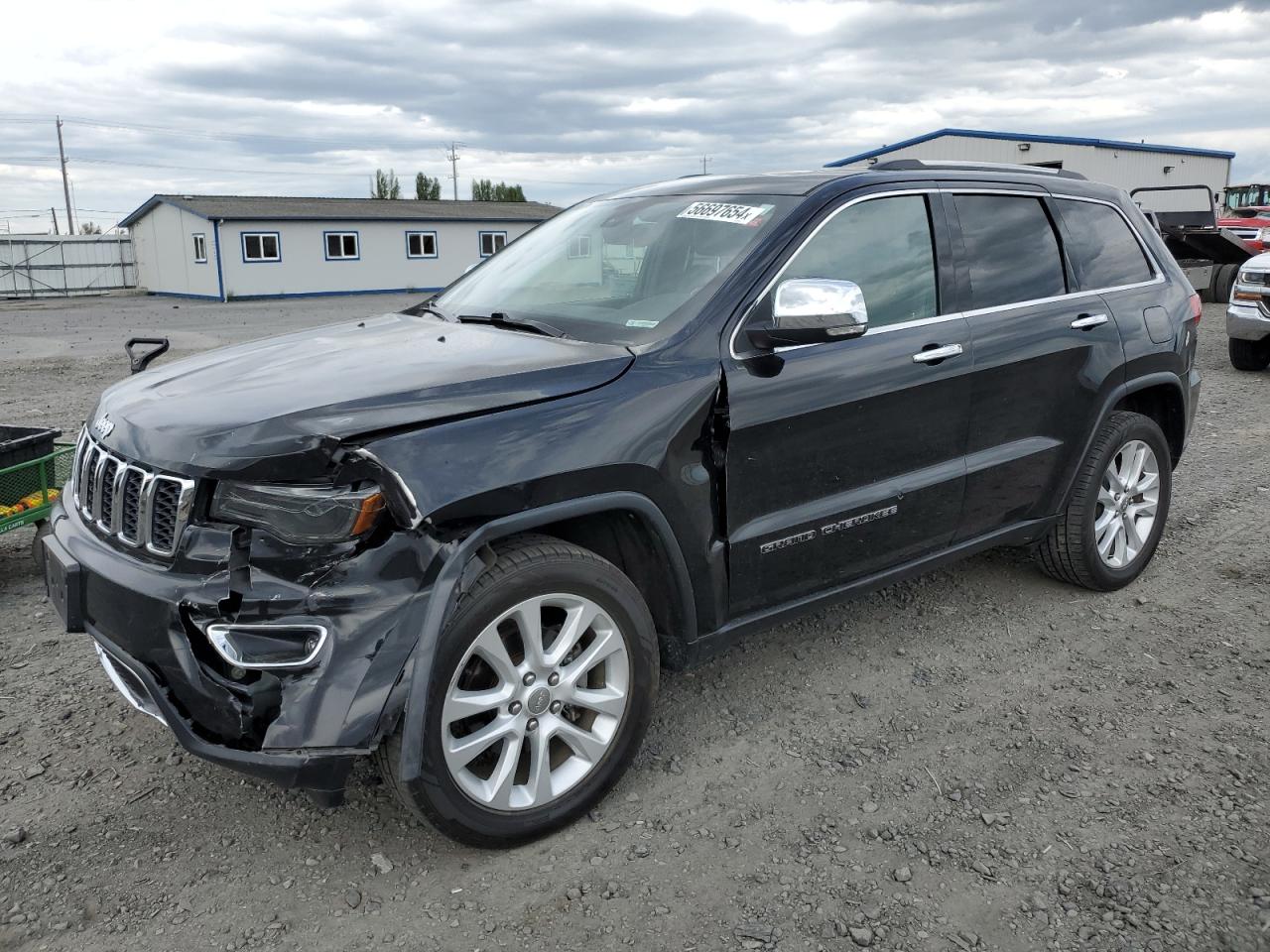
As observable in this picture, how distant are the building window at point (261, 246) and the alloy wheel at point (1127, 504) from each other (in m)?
34.1

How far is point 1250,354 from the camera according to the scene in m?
11.7

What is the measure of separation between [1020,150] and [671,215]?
109 ft

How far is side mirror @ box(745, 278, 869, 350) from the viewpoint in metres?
3.13

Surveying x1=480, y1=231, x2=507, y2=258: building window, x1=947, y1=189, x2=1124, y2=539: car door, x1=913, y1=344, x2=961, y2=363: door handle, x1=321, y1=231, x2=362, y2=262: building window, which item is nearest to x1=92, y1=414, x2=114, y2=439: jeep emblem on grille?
x1=913, y1=344, x2=961, y2=363: door handle

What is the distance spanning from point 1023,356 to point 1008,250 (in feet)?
1.51

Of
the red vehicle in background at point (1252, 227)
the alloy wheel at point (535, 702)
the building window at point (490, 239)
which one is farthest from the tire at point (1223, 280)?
the building window at point (490, 239)

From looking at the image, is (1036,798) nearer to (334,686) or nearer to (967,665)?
(967,665)

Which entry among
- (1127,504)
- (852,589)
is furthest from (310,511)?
(1127,504)

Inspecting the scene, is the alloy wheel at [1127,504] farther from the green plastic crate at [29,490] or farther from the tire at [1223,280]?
the tire at [1223,280]

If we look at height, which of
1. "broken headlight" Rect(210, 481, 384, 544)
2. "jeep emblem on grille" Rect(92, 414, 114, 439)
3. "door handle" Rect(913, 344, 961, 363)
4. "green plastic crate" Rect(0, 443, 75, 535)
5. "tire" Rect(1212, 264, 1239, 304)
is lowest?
"green plastic crate" Rect(0, 443, 75, 535)

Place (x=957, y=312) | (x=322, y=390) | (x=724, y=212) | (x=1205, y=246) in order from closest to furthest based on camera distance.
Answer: (x=322, y=390)
(x=724, y=212)
(x=957, y=312)
(x=1205, y=246)

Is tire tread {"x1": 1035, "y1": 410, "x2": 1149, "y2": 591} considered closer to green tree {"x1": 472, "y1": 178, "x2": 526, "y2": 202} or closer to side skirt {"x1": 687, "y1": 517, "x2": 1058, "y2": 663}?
side skirt {"x1": 687, "y1": 517, "x2": 1058, "y2": 663}

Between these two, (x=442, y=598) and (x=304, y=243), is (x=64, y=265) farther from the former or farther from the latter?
(x=442, y=598)

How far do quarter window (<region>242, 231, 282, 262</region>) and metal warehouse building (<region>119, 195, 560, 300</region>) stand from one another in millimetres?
34
